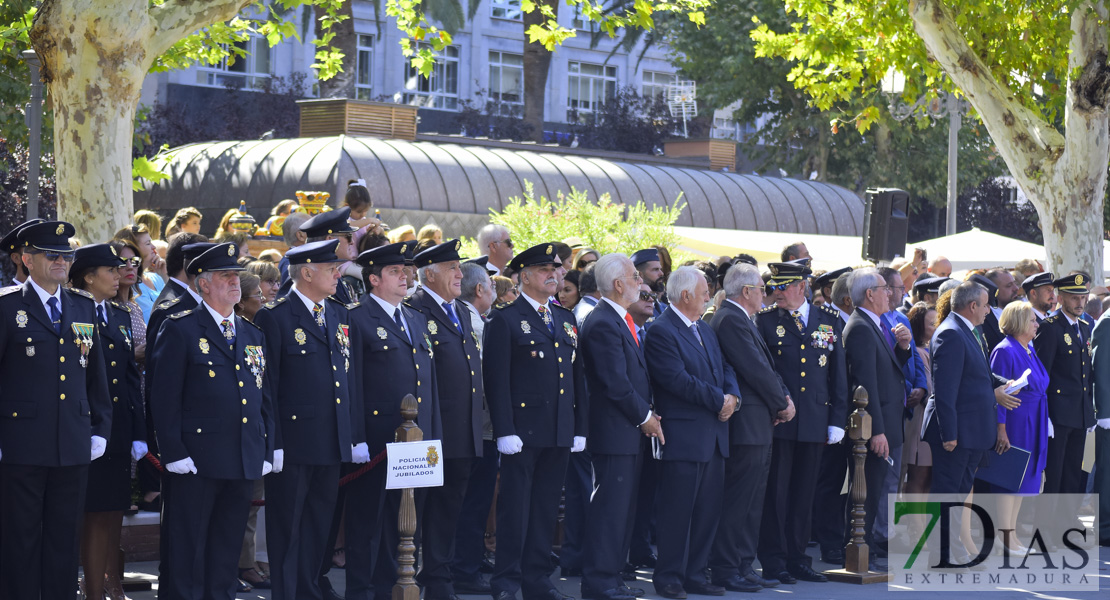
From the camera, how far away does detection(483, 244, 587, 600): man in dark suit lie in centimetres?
803

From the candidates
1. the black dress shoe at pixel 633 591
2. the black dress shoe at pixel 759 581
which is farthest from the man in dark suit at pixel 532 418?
the black dress shoe at pixel 759 581

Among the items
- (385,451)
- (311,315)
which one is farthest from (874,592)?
(311,315)

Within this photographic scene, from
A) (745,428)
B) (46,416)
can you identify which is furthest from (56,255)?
(745,428)

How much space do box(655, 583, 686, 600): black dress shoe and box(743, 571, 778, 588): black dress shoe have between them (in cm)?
63

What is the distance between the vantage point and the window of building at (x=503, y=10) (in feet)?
171

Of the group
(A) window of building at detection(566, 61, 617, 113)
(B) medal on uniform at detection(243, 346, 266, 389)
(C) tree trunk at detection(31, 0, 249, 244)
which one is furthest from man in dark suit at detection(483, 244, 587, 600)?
(A) window of building at detection(566, 61, 617, 113)

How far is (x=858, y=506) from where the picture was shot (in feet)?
29.9

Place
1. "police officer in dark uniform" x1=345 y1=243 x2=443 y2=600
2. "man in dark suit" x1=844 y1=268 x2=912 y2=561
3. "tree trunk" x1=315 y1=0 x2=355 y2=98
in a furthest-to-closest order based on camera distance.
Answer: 1. "tree trunk" x1=315 y1=0 x2=355 y2=98
2. "man in dark suit" x1=844 y1=268 x2=912 y2=561
3. "police officer in dark uniform" x1=345 y1=243 x2=443 y2=600

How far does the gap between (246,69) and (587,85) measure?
14507 millimetres

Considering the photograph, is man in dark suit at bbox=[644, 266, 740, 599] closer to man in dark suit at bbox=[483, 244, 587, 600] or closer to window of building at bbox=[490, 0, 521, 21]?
man in dark suit at bbox=[483, 244, 587, 600]

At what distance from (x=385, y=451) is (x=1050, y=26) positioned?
1171 centimetres

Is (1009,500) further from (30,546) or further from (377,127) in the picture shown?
(377,127)

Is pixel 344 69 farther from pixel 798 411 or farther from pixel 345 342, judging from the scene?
pixel 345 342

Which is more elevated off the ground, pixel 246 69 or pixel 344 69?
pixel 246 69
